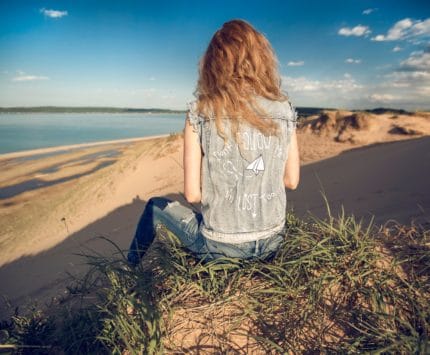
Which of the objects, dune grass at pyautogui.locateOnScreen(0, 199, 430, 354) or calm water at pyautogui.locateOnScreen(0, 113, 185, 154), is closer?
dune grass at pyautogui.locateOnScreen(0, 199, 430, 354)

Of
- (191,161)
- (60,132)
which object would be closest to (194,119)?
(191,161)

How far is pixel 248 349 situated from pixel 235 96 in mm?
1346

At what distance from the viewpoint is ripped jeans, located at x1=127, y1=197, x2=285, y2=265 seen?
1874 mm

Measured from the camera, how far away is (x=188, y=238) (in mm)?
2092

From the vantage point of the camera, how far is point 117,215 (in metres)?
6.35

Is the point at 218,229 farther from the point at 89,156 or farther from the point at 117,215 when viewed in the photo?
the point at 89,156

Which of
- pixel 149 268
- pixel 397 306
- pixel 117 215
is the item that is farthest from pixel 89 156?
pixel 397 306

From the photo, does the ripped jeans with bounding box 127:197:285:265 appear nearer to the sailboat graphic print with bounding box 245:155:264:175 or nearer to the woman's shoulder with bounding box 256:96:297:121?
the sailboat graphic print with bounding box 245:155:264:175

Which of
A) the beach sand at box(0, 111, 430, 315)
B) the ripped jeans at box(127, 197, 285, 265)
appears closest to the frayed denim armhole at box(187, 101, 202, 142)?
the ripped jeans at box(127, 197, 285, 265)

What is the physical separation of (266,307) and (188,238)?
0.70 meters

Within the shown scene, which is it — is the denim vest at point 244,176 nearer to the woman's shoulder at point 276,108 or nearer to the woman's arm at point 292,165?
the woman's shoulder at point 276,108

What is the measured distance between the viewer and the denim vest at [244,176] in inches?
69.6

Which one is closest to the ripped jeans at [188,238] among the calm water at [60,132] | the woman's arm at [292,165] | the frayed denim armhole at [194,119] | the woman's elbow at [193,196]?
the woman's elbow at [193,196]

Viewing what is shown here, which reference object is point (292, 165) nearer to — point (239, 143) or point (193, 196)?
point (239, 143)
